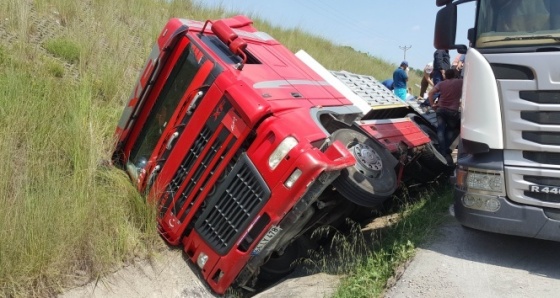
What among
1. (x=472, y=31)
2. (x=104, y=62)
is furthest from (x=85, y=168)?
(x=472, y=31)

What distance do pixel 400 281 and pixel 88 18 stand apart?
6.29 meters

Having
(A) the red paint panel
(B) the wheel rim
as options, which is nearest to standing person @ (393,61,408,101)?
(A) the red paint panel

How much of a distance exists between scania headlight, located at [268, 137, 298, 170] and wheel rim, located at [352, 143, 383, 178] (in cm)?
65

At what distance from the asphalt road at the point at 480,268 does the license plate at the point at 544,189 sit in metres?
0.69

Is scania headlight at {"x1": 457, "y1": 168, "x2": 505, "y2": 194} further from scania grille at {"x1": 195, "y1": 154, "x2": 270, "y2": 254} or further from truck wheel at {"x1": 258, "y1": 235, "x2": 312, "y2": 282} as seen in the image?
scania grille at {"x1": 195, "y1": 154, "x2": 270, "y2": 254}

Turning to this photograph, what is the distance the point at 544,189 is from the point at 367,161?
138cm

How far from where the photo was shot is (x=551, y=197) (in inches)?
158

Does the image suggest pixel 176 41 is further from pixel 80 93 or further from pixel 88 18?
pixel 88 18

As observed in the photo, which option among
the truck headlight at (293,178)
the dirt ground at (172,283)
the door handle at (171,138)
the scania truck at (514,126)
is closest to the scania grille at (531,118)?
the scania truck at (514,126)

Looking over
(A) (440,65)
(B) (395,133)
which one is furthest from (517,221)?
(A) (440,65)

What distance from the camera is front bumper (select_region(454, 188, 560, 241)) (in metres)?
4.04

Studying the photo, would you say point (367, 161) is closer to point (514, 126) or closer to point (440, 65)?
point (514, 126)

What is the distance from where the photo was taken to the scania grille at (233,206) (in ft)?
13.4

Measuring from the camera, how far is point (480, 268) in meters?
4.29
